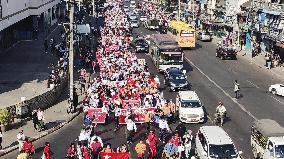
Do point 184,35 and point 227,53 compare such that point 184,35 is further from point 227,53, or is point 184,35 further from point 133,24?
point 133,24

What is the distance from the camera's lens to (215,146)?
24.4 m

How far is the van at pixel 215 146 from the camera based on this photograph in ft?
78.7

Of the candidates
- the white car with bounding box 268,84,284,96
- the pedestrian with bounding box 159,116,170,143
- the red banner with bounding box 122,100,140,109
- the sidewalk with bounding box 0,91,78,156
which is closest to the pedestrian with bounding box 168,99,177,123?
the red banner with bounding box 122,100,140,109

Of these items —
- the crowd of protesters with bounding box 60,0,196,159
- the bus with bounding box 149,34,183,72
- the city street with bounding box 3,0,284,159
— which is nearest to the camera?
the crowd of protesters with bounding box 60,0,196,159

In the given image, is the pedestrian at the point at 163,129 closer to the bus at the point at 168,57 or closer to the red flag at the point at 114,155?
the red flag at the point at 114,155

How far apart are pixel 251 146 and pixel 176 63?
2210 cm

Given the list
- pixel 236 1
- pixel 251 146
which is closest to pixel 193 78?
pixel 251 146

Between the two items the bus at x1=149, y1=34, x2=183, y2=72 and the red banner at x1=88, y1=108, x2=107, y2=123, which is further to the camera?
the bus at x1=149, y1=34, x2=183, y2=72

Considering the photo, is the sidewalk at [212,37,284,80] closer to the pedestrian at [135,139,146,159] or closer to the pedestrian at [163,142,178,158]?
the pedestrian at [163,142,178,158]

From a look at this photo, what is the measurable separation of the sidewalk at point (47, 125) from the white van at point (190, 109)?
8.11 metres

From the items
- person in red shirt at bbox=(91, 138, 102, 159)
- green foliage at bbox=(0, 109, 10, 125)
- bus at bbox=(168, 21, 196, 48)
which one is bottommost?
person in red shirt at bbox=(91, 138, 102, 159)

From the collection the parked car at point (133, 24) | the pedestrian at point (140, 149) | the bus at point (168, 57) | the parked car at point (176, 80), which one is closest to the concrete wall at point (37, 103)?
the parked car at point (176, 80)

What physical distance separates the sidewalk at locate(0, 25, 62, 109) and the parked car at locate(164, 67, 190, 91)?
11.3 meters

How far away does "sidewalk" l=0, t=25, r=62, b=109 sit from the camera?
38.8 metres
